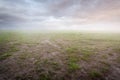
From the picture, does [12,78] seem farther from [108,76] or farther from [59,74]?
[108,76]

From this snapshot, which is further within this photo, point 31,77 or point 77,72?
point 77,72

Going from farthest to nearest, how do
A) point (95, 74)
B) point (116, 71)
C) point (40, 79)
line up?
point (116, 71) → point (95, 74) → point (40, 79)

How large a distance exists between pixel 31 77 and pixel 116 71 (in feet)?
20.8

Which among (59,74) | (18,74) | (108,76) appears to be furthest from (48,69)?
(108,76)

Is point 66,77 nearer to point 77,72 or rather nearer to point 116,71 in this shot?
point 77,72

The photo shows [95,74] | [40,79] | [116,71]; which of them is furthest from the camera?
[116,71]

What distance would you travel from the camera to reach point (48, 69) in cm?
695

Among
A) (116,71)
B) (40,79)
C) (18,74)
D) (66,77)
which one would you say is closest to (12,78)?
(18,74)

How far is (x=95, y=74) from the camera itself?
608cm

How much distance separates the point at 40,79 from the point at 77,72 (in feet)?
8.90

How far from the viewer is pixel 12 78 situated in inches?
225

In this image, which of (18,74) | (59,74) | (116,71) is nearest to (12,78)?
(18,74)

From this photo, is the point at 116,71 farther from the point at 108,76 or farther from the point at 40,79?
the point at 40,79

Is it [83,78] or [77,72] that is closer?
[83,78]
